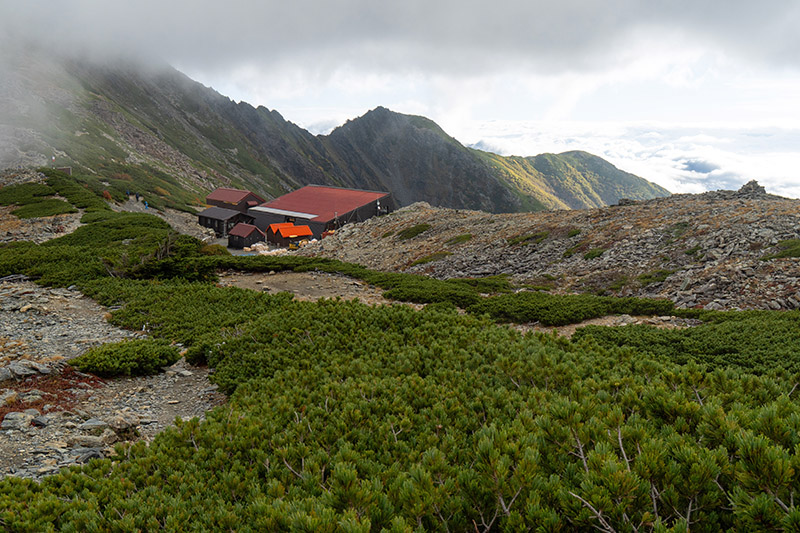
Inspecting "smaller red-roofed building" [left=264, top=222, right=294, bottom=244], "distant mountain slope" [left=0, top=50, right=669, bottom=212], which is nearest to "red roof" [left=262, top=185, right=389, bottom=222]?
"smaller red-roofed building" [left=264, top=222, right=294, bottom=244]

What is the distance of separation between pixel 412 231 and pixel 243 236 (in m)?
35.5

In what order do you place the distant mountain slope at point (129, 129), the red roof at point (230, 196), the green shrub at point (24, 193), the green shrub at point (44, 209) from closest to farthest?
the green shrub at point (44, 209) → the green shrub at point (24, 193) → the distant mountain slope at point (129, 129) → the red roof at point (230, 196)

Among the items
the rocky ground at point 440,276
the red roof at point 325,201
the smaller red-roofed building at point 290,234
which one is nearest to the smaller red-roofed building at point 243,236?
the smaller red-roofed building at point 290,234

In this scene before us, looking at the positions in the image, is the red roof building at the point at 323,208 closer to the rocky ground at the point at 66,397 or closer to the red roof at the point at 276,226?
the red roof at the point at 276,226

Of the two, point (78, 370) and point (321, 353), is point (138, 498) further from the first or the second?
point (78, 370)

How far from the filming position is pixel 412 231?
162ft

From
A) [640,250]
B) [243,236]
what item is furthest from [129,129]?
[640,250]

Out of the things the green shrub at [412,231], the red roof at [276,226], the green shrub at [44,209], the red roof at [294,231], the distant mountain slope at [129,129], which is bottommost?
→ the green shrub at [412,231]

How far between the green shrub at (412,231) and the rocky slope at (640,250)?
36.3 inches

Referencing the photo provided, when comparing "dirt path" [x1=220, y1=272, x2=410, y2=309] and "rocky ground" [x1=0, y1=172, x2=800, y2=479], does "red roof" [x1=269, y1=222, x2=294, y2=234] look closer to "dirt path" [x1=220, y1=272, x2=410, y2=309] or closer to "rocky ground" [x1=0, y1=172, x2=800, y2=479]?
"rocky ground" [x1=0, y1=172, x2=800, y2=479]

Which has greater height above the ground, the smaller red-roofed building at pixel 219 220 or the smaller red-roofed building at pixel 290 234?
the smaller red-roofed building at pixel 219 220

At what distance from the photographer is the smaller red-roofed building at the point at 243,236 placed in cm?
6957

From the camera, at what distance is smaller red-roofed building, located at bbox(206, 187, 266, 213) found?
8931 centimetres

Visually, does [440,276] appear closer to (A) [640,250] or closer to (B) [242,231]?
(A) [640,250]
